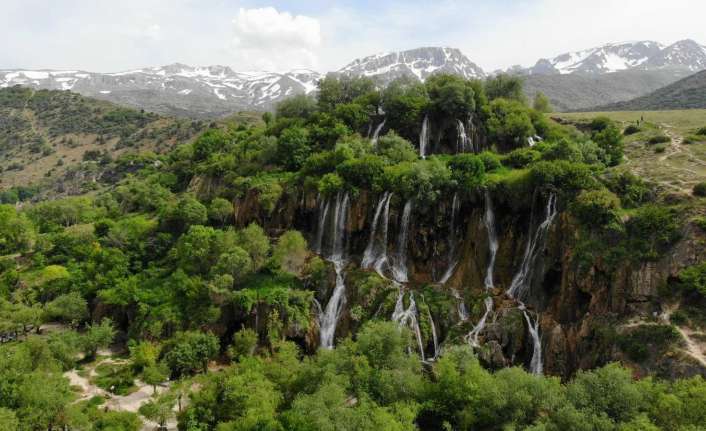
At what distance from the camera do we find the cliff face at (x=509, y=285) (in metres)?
30.6

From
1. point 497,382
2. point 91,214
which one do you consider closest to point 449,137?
point 497,382

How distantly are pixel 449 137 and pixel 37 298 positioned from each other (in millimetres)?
56504

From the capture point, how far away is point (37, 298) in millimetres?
50469

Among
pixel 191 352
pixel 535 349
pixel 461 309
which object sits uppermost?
pixel 461 309

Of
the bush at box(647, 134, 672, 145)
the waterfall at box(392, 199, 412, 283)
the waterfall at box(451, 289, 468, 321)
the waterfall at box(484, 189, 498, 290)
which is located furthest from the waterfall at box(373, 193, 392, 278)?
the bush at box(647, 134, 672, 145)

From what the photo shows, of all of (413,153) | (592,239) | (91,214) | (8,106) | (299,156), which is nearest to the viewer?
(592,239)

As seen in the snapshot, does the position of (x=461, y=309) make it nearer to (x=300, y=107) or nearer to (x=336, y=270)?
(x=336, y=270)

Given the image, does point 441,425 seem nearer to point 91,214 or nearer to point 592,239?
point 592,239

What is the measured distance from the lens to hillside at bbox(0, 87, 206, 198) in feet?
446

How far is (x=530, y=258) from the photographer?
1528 inches

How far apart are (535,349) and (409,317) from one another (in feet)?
34.0

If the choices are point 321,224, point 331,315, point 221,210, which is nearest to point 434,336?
point 331,315

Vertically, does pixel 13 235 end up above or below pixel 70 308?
above

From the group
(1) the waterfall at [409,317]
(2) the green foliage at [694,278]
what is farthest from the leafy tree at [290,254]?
(2) the green foliage at [694,278]
